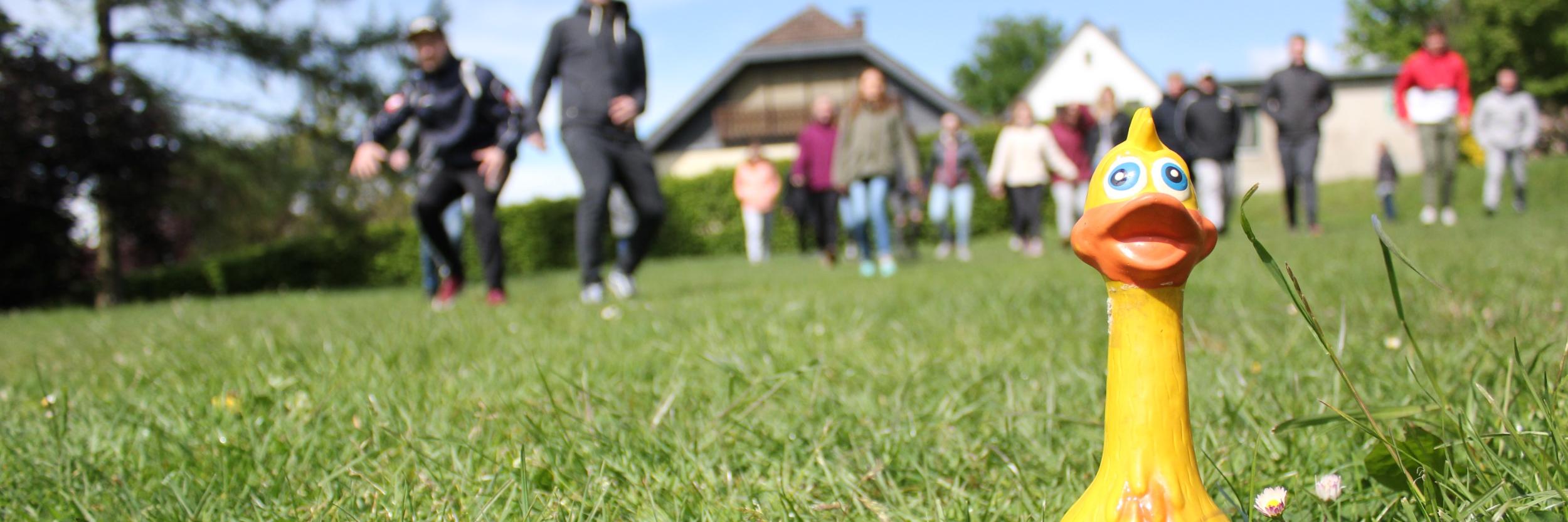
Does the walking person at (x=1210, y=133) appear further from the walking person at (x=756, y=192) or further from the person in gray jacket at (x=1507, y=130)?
the walking person at (x=756, y=192)

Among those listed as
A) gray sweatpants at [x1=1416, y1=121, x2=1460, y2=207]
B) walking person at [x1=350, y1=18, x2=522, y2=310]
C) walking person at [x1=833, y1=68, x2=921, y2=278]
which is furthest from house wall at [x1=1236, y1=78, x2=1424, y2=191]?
walking person at [x1=350, y1=18, x2=522, y2=310]

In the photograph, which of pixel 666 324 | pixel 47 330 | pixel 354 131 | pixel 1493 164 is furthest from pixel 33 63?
pixel 1493 164

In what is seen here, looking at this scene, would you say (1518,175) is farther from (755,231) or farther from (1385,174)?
(755,231)

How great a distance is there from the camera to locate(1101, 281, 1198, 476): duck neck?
946mm

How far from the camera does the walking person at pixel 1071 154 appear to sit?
11445mm

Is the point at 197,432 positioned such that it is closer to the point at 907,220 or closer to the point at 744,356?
the point at 744,356

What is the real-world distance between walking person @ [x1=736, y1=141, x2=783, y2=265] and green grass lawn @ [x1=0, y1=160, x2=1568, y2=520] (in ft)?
40.2

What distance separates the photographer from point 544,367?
2.45m

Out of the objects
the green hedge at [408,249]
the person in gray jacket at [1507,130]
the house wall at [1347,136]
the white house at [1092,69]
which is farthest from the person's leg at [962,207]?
the white house at [1092,69]

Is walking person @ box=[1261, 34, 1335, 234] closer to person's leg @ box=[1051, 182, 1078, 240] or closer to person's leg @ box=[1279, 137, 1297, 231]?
person's leg @ box=[1279, 137, 1297, 231]

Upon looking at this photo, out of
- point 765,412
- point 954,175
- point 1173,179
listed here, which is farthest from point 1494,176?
point 1173,179

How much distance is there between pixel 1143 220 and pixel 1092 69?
144ft

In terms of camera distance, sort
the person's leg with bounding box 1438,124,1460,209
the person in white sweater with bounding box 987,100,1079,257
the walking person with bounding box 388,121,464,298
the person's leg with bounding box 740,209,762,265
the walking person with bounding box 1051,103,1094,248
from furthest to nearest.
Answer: the person's leg with bounding box 740,209,762,265 → the walking person with bounding box 1051,103,1094,248 → the person in white sweater with bounding box 987,100,1079,257 → the person's leg with bounding box 1438,124,1460,209 → the walking person with bounding box 388,121,464,298

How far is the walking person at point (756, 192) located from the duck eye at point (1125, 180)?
14783 millimetres
